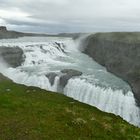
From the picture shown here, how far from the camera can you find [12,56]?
76625mm

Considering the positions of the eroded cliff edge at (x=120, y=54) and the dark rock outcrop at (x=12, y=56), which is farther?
the dark rock outcrop at (x=12, y=56)

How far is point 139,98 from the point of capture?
176 feet

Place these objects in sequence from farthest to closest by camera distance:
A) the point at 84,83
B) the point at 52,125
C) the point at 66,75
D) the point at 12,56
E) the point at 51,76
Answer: the point at 12,56 < the point at 51,76 < the point at 66,75 < the point at 84,83 < the point at 52,125

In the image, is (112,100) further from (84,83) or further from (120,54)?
(120,54)

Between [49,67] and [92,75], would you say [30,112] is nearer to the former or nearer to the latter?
[92,75]

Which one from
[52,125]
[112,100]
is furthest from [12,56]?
[52,125]

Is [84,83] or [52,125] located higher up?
[52,125]

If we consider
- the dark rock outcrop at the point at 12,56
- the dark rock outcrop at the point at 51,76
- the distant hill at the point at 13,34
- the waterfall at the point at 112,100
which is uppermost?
the distant hill at the point at 13,34

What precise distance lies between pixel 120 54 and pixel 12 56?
24.6 metres

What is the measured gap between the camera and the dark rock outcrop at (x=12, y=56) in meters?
74.6

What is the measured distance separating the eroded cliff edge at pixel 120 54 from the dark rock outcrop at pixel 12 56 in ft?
64.7

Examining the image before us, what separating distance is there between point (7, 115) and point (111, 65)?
176ft

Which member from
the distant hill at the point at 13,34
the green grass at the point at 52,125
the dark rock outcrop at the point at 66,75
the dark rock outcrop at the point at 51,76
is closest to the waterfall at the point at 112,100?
the dark rock outcrop at the point at 66,75

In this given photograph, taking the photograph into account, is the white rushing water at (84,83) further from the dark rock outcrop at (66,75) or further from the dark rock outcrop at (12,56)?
the dark rock outcrop at (12,56)
